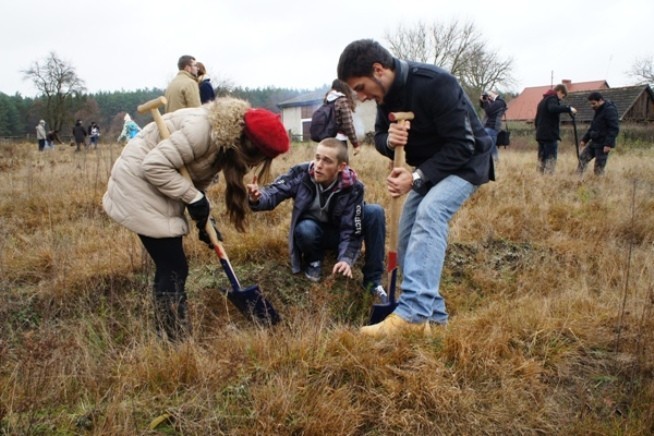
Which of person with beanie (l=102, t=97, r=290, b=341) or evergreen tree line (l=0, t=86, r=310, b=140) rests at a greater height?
evergreen tree line (l=0, t=86, r=310, b=140)

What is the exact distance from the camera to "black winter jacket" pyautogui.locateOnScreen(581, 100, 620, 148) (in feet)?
28.0

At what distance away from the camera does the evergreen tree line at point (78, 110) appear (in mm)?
41281

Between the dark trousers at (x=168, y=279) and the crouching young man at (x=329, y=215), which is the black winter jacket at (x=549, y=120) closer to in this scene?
the crouching young man at (x=329, y=215)

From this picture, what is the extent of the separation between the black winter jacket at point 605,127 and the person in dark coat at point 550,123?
0.46 metres

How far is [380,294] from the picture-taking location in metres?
3.60

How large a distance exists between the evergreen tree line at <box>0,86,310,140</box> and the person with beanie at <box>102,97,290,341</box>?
777cm

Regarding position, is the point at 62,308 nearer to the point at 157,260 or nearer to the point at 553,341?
the point at 157,260

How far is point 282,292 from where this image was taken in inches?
149

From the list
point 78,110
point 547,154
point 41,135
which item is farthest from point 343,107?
point 78,110

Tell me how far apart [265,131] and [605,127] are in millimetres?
8068

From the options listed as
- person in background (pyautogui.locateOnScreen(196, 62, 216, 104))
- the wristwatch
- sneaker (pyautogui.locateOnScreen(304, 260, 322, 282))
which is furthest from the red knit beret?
person in background (pyautogui.locateOnScreen(196, 62, 216, 104))

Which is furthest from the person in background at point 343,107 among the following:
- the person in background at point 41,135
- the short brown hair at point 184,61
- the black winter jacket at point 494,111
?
the person in background at point 41,135

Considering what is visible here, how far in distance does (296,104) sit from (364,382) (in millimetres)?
47136

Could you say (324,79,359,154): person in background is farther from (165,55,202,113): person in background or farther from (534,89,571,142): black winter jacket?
(534,89,571,142): black winter jacket
